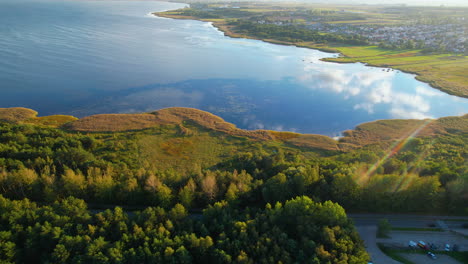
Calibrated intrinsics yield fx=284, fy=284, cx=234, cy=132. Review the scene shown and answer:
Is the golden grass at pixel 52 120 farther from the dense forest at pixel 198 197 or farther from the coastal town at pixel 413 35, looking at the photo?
the coastal town at pixel 413 35

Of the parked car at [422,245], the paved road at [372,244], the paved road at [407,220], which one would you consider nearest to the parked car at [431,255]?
the parked car at [422,245]

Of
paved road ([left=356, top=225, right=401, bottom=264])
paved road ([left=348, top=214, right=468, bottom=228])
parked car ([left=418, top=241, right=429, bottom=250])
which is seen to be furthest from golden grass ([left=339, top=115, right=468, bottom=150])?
parked car ([left=418, top=241, right=429, bottom=250])

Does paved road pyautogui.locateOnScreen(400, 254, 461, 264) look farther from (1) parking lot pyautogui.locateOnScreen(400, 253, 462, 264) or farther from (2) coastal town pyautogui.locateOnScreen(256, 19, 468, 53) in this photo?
(2) coastal town pyautogui.locateOnScreen(256, 19, 468, 53)

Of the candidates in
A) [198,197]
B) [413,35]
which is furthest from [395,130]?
[413,35]

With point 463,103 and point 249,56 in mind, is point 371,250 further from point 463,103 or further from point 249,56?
point 249,56

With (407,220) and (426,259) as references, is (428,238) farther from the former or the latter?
(426,259)
